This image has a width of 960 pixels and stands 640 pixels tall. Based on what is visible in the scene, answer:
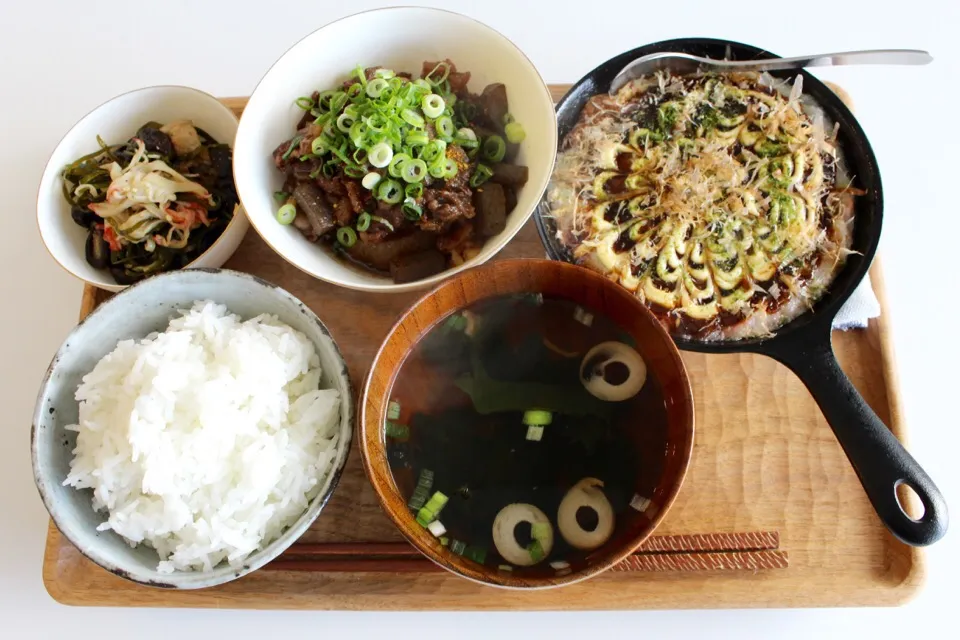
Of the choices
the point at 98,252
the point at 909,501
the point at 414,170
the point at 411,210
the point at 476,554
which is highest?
the point at 414,170

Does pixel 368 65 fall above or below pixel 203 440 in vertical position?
above

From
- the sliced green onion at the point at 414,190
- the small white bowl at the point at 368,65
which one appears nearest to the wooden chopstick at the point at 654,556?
the small white bowl at the point at 368,65

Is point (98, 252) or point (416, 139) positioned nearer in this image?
point (416, 139)

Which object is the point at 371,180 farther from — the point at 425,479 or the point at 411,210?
the point at 425,479

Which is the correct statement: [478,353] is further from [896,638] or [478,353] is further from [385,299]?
[896,638]

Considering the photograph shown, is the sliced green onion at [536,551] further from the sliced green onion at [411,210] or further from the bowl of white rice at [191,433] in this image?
the sliced green onion at [411,210]

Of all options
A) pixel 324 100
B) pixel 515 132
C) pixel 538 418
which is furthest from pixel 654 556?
pixel 324 100
